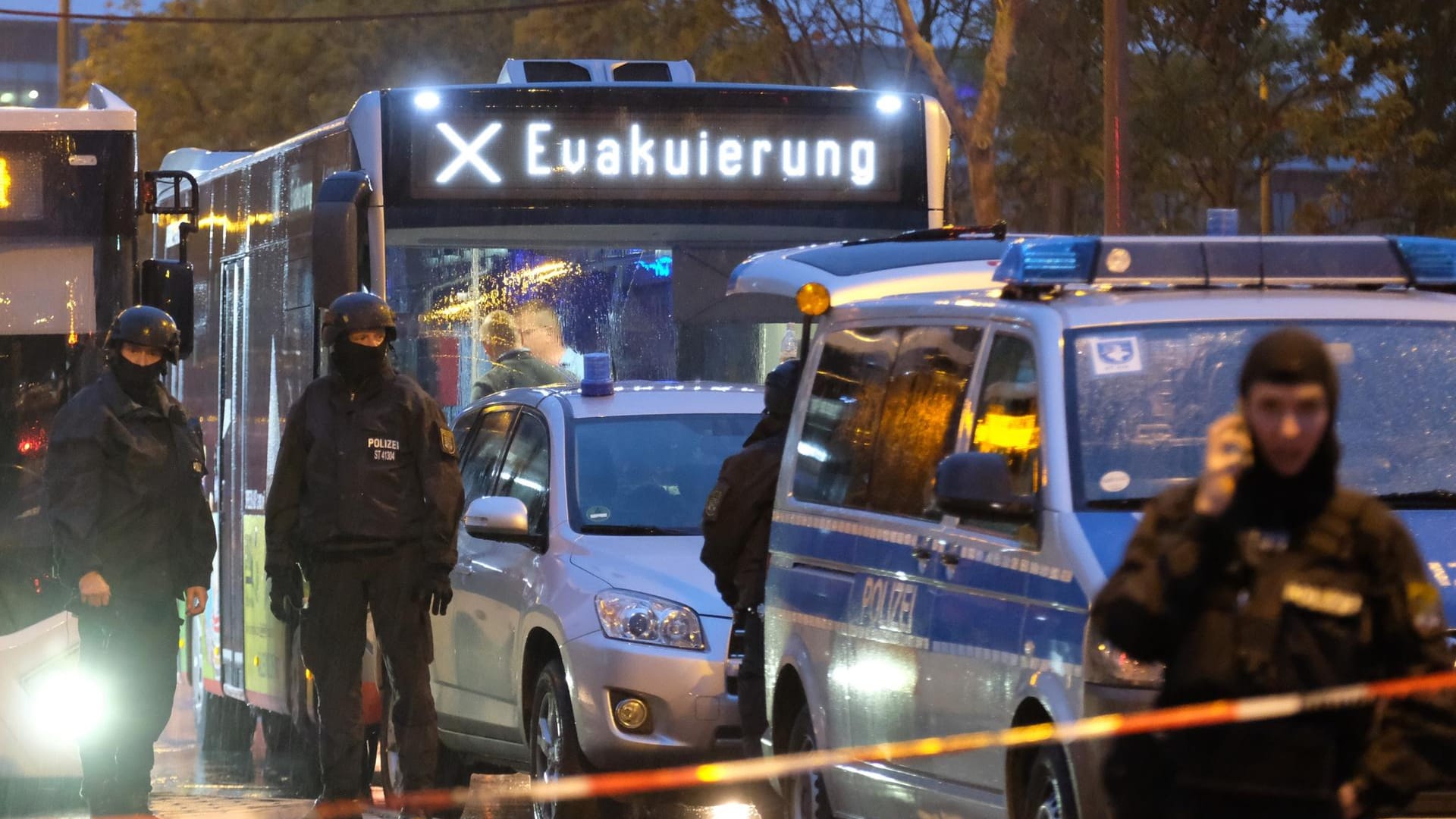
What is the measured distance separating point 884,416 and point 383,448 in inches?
102

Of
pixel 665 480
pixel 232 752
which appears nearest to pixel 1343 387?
pixel 665 480

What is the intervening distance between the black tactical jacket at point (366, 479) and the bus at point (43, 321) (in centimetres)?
142

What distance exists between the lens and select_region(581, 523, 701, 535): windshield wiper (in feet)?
32.3

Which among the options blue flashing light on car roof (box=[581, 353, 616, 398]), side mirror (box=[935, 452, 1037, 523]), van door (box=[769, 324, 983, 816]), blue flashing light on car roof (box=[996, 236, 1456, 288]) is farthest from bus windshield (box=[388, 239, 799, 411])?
side mirror (box=[935, 452, 1037, 523])

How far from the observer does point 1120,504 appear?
623cm

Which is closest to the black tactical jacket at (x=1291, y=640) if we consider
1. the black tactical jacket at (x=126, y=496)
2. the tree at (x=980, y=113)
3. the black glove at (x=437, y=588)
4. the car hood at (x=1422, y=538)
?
the car hood at (x=1422, y=538)

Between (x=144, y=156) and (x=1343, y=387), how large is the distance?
1652 inches

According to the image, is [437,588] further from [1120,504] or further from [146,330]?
[1120,504]

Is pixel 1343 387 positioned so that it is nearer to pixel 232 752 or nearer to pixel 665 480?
pixel 665 480

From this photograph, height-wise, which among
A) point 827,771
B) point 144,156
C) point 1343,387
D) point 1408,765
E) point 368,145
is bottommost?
point 827,771

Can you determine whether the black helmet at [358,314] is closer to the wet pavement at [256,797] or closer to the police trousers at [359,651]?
the police trousers at [359,651]

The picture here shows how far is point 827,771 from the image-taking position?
24.9ft

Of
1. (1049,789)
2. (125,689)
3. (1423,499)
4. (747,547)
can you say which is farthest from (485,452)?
(1423,499)

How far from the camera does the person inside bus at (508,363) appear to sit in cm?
1188
